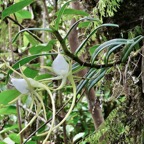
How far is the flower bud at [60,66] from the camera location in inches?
16.6

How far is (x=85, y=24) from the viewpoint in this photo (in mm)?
742

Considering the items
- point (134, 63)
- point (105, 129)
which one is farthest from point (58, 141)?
point (134, 63)

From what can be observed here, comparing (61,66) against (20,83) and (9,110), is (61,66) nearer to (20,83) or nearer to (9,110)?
(20,83)

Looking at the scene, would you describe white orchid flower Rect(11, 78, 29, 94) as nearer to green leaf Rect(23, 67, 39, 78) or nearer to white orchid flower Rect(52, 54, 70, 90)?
white orchid flower Rect(52, 54, 70, 90)

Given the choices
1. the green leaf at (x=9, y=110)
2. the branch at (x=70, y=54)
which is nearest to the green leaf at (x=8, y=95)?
the branch at (x=70, y=54)

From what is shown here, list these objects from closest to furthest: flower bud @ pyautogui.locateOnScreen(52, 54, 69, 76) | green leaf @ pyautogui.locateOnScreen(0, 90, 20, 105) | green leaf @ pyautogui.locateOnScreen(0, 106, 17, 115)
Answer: flower bud @ pyautogui.locateOnScreen(52, 54, 69, 76)
green leaf @ pyautogui.locateOnScreen(0, 90, 20, 105)
green leaf @ pyautogui.locateOnScreen(0, 106, 17, 115)

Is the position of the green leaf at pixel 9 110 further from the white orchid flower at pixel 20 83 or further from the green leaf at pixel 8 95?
the white orchid flower at pixel 20 83

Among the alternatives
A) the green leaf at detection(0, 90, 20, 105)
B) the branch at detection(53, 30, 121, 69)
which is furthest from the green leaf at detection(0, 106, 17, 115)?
the branch at detection(53, 30, 121, 69)

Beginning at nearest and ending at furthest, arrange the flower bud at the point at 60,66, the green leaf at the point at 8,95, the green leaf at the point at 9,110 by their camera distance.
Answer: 1. the flower bud at the point at 60,66
2. the green leaf at the point at 8,95
3. the green leaf at the point at 9,110

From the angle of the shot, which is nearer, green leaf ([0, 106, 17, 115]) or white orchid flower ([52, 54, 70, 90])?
white orchid flower ([52, 54, 70, 90])

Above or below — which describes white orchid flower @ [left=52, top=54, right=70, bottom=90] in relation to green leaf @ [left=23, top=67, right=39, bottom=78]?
above

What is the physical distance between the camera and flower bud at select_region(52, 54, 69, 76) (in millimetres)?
422

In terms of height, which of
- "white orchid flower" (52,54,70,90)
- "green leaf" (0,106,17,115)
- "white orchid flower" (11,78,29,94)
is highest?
"white orchid flower" (52,54,70,90)

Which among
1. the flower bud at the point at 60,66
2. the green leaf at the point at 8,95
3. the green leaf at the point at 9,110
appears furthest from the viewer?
the green leaf at the point at 9,110
